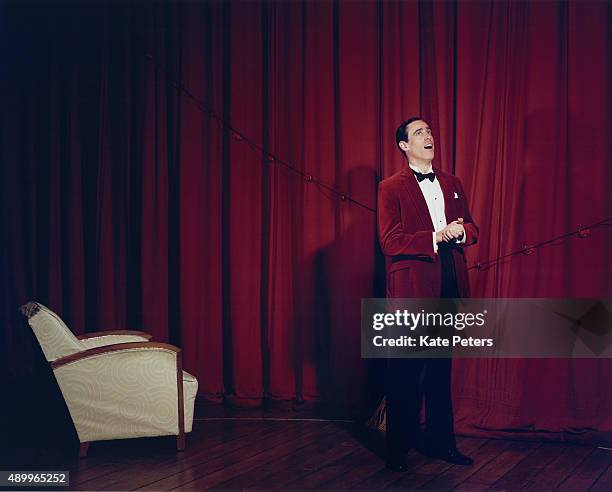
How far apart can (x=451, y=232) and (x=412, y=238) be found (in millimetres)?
183

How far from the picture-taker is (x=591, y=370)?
381cm

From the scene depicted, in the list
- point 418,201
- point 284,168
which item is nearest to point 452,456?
point 418,201

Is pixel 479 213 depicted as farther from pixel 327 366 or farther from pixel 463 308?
pixel 327 366

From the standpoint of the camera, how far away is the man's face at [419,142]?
344 cm

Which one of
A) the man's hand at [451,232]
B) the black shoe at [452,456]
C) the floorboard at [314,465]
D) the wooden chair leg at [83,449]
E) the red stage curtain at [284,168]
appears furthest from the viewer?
the red stage curtain at [284,168]

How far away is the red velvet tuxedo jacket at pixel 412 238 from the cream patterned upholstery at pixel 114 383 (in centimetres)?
118

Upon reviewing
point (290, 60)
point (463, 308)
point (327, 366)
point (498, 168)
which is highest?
point (290, 60)

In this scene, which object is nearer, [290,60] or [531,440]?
[531,440]

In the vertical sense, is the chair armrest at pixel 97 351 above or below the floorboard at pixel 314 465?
above

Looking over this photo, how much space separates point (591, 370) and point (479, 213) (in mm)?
1040

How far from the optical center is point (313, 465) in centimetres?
339

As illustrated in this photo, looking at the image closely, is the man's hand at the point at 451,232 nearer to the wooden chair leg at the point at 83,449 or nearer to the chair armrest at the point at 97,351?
the chair armrest at the point at 97,351

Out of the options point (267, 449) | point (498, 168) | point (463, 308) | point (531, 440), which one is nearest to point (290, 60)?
point (498, 168)

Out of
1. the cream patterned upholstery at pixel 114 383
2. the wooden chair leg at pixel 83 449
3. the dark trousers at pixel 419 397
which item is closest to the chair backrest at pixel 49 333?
the cream patterned upholstery at pixel 114 383
